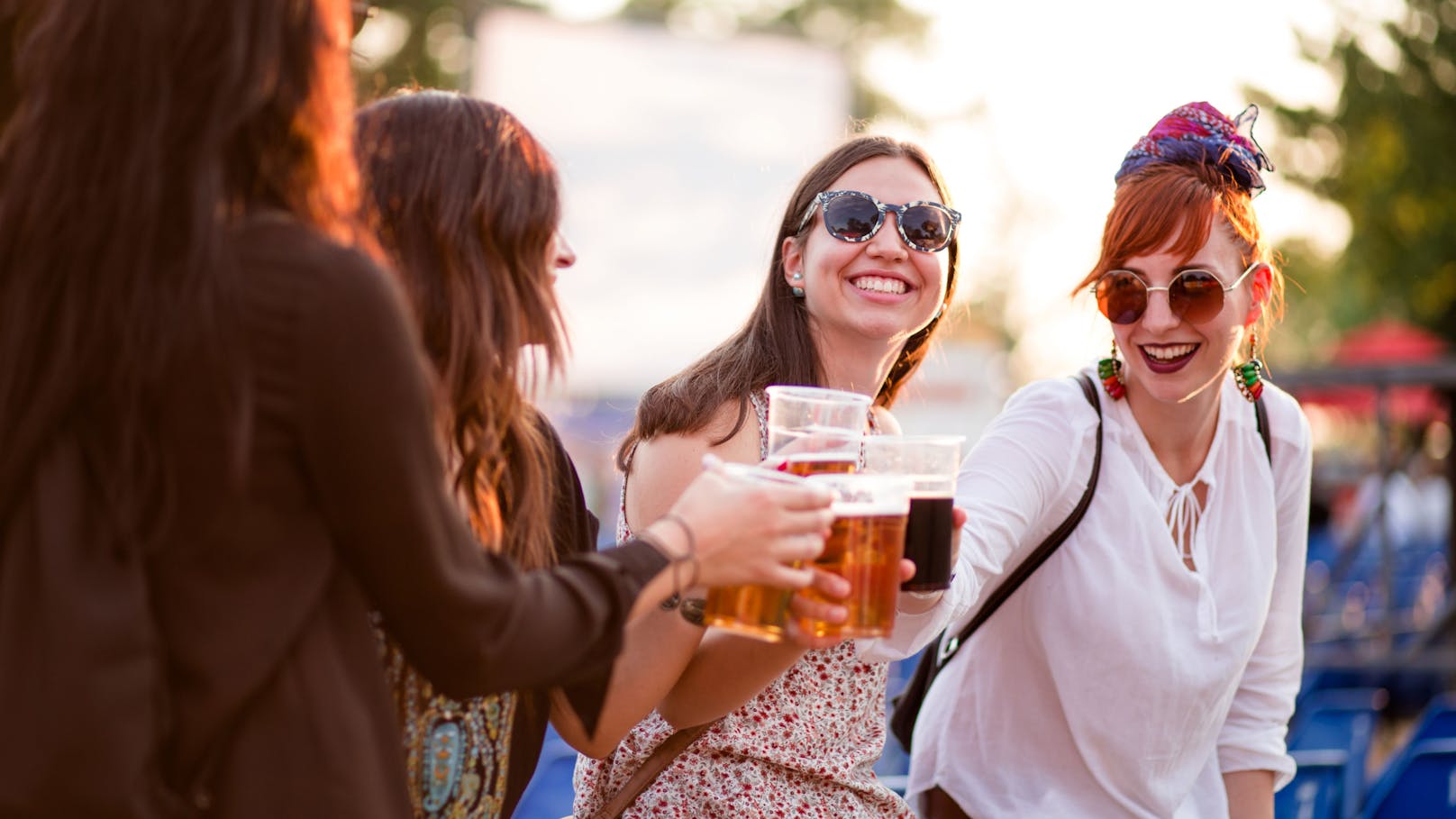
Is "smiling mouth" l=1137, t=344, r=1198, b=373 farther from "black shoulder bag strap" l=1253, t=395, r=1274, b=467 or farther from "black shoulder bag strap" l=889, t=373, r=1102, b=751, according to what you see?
"black shoulder bag strap" l=1253, t=395, r=1274, b=467

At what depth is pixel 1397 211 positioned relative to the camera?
15641mm

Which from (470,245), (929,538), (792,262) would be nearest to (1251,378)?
(792,262)

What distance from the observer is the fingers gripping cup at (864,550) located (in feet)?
5.90

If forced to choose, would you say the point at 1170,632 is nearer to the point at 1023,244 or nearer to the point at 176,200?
the point at 176,200

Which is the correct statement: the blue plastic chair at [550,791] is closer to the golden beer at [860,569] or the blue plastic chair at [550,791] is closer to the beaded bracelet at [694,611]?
the beaded bracelet at [694,611]

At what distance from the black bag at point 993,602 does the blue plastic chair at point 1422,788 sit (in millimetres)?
1111

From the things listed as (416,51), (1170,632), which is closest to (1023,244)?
(416,51)

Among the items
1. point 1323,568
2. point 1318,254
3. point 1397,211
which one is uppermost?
point 1397,211

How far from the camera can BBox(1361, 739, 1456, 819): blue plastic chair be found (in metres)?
3.48

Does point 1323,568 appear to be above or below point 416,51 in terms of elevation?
below

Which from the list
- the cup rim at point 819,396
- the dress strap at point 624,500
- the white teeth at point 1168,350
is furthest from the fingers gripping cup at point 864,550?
the white teeth at point 1168,350

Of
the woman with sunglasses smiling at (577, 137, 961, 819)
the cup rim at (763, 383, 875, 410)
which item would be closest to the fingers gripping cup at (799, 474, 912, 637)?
the cup rim at (763, 383, 875, 410)

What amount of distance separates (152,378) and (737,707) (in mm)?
1225

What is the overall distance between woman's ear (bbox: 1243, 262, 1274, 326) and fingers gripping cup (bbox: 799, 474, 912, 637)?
1.35 meters
